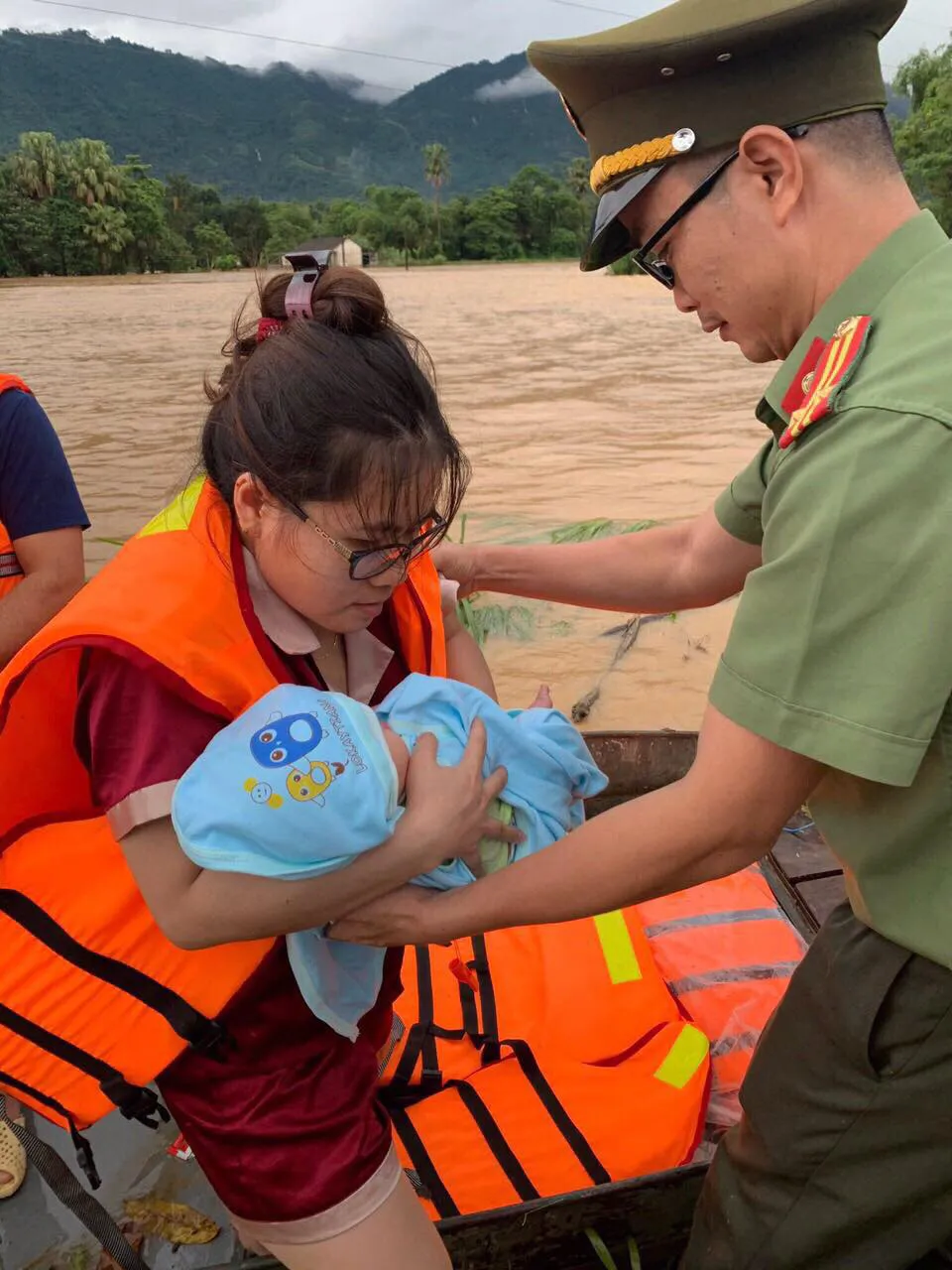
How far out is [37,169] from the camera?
63.4m

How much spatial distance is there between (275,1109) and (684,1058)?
3.67 feet

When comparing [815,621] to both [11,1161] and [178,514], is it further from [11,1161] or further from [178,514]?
[11,1161]

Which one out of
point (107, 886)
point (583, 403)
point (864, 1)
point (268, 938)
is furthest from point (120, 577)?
point (583, 403)

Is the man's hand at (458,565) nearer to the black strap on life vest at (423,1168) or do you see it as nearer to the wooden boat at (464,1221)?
the black strap on life vest at (423,1168)

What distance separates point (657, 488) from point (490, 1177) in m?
7.51

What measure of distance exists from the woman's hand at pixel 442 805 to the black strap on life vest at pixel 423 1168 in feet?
3.32

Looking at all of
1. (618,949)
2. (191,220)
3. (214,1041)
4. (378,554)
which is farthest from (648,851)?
(191,220)

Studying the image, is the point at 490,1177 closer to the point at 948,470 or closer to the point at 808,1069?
the point at 808,1069

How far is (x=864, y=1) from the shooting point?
153 centimetres

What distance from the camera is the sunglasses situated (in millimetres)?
1569

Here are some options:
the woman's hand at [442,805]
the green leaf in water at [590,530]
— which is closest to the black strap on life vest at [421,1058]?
the woman's hand at [442,805]

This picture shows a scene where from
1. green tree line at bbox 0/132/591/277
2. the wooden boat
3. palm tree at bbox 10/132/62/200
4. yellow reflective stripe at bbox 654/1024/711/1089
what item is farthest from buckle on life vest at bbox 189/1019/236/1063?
palm tree at bbox 10/132/62/200

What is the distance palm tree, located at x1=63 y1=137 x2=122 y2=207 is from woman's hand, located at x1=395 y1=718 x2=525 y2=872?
70.7 m

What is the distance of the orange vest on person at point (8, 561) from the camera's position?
A: 9.45 ft
